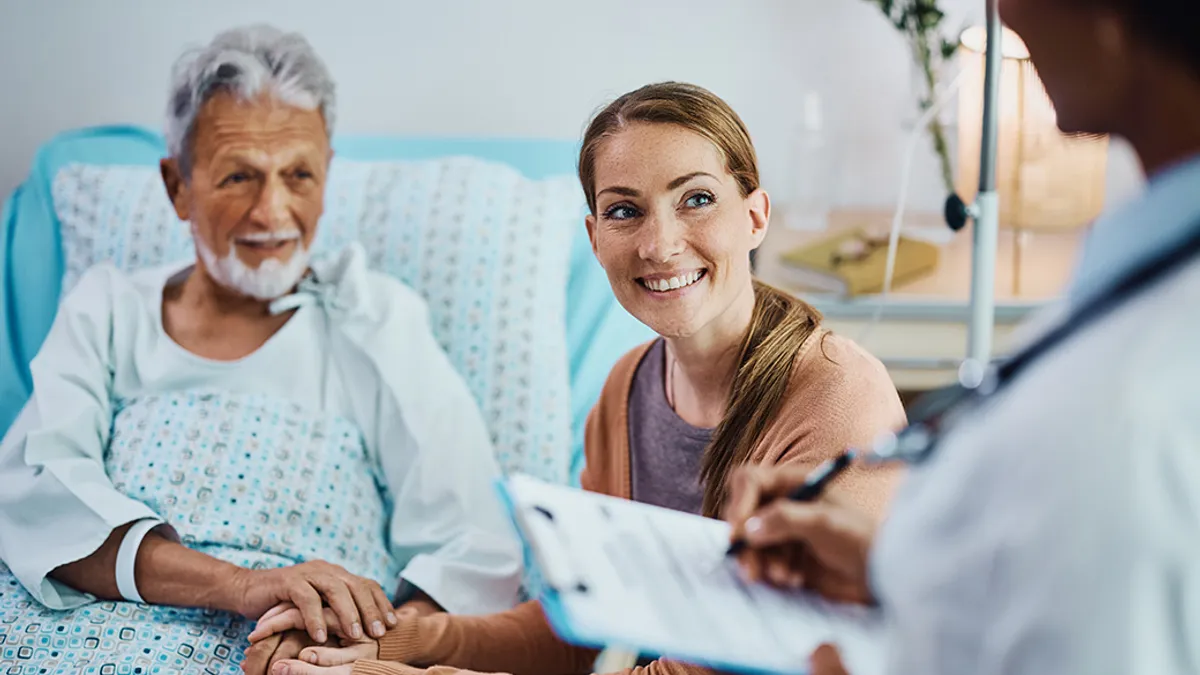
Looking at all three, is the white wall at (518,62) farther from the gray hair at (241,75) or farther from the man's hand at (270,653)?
the man's hand at (270,653)

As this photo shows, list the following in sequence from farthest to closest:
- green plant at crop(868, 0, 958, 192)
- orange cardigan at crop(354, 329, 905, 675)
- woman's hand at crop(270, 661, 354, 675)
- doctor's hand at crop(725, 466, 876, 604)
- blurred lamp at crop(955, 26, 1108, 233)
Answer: green plant at crop(868, 0, 958, 192), blurred lamp at crop(955, 26, 1108, 233), woman's hand at crop(270, 661, 354, 675), orange cardigan at crop(354, 329, 905, 675), doctor's hand at crop(725, 466, 876, 604)

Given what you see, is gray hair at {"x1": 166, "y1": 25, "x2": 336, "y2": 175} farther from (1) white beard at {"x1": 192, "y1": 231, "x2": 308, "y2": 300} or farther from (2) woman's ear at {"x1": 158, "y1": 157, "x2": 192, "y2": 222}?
(1) white beard at {"x1": 192, "y1": 231, "x2": 308, "y2": 300}

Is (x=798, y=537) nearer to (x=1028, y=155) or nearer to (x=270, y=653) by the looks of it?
(x=270, y=653)

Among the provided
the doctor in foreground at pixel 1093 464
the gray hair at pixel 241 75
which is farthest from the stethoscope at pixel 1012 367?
the gray hair at pixel 241 75

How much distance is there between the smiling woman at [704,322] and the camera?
1296mm

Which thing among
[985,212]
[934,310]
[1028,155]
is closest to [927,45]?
[1028,155]

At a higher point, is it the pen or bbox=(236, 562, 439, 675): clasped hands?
the pen

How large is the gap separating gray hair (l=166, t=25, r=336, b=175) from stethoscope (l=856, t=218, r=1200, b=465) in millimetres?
1271

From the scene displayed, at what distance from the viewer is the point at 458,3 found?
8.21 ft

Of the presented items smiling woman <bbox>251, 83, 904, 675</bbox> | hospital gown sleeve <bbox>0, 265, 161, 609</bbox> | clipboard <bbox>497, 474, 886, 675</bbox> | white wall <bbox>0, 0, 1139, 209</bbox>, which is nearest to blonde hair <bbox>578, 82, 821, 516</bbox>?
smiling woman <bbox>251, 83, 904, 675</bbox>

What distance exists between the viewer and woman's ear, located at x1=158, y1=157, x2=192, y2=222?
1.83 meters

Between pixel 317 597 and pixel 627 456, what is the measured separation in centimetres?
42

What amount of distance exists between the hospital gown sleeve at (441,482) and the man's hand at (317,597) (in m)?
0.13

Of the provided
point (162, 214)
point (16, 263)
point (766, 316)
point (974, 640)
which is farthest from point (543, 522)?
point (16, 263)
